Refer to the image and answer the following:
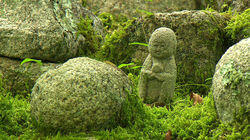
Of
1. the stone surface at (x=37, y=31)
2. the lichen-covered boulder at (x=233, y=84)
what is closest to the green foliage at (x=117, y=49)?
the stone surface at (x=37, y=31)

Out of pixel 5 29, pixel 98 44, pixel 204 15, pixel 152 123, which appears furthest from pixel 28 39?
pixel 204 15

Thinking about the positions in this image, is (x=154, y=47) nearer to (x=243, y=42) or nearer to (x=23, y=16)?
(x=243, y=42)

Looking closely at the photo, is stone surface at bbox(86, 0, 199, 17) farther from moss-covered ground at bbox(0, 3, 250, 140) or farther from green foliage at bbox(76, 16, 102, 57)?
moss-covered ground at bbox(0, 3, 250, 140)

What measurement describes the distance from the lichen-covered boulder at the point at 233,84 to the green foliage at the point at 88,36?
3.64m

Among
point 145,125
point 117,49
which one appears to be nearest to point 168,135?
point 145,125

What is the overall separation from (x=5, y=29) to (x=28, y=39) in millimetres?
456

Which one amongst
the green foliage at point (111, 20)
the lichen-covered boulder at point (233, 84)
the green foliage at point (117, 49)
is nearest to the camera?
the lichen-covered boulder at point (233, 84)

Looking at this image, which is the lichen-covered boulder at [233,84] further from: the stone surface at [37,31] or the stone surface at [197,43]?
the stone surface at [37,31]

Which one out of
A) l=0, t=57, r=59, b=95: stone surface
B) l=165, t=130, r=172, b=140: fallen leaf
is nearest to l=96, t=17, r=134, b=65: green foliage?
l=0, t=57, r=59, b=95: stone surface

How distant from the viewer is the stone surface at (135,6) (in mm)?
8008

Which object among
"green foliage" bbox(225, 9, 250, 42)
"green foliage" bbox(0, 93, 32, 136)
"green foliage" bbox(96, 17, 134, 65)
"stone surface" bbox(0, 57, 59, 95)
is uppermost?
"green foliage" bbox(225, 9, 250, 42)

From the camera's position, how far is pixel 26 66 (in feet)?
17.2

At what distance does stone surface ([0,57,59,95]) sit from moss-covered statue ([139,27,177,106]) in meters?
2.11

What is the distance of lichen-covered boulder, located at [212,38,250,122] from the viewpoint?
2.79 meters
